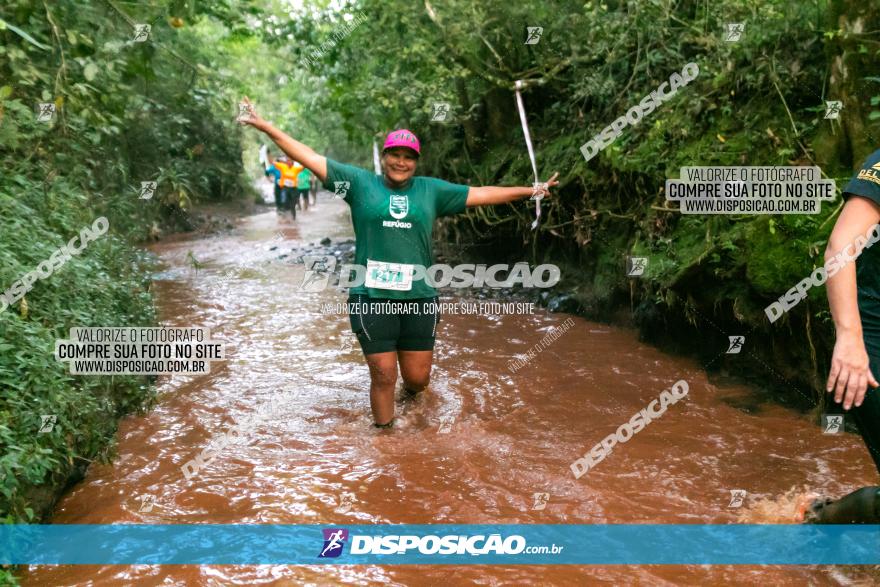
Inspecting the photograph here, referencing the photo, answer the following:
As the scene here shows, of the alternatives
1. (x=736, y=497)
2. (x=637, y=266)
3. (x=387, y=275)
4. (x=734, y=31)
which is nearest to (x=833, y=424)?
(x=736, y=497)

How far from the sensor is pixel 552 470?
4660 millimetres

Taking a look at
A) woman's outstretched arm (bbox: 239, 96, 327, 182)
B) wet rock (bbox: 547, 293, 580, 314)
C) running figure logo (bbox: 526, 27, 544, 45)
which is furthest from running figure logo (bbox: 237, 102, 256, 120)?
running figure logo (bbox: 526, 27, 544, 45)

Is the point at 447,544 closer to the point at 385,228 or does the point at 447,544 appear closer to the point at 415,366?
the point at 415,366

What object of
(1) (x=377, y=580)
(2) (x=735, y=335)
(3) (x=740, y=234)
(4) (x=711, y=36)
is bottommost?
(1) (x=377, y=580)

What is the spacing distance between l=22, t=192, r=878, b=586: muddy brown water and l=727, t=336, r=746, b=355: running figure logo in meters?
0.34

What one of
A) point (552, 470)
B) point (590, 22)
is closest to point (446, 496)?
point (552, 470)

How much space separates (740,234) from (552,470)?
277cm

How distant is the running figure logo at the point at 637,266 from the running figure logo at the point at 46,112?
18.0 ft

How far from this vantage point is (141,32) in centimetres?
584

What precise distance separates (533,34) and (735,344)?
494 centimetres

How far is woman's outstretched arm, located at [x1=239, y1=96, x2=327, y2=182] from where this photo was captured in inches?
175

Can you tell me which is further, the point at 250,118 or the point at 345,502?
the point at 250,118

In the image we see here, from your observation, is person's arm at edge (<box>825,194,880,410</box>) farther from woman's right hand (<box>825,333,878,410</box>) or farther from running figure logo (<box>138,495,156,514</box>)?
running figure logo (<box>138,495,156,514</box>)

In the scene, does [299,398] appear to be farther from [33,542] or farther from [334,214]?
[334,214]
